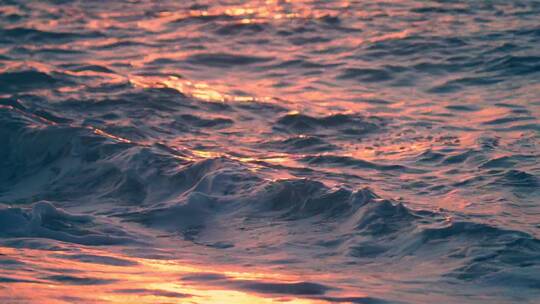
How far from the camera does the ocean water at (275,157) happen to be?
5340 millimetres

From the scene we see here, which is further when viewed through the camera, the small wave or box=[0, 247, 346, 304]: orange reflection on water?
the small wave

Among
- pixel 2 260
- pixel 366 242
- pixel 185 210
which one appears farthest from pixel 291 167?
pixel 2 260

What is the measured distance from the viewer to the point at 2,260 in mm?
5168

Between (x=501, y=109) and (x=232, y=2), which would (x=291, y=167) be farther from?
(x=232, y=2)

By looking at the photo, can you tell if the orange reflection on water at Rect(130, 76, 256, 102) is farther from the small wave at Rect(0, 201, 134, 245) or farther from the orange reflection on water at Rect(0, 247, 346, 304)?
the orange reflection on water at Rect(0, 247, 346, 304)

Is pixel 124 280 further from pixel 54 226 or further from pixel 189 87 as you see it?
pixel 189 87

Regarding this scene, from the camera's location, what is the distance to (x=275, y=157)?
328 inches

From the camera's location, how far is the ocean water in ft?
17.5

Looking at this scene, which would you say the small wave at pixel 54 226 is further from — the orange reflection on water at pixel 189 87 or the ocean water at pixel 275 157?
the orange reflection on water at pixel 189 87

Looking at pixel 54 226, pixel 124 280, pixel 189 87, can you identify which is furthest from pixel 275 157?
pixel 124 280

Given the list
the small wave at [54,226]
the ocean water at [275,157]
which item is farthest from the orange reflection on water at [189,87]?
the small wave at [54,226]

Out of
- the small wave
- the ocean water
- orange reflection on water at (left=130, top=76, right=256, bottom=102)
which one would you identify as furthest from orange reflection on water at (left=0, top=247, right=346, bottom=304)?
orange reflection on water at (left=130, top=76, right=256, bottom=102)

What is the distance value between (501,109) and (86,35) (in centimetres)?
716

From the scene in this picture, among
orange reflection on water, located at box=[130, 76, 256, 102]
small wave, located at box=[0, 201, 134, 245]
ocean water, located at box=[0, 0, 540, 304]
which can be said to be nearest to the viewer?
ocean water, located at box=[0, 0, 540, 304]
